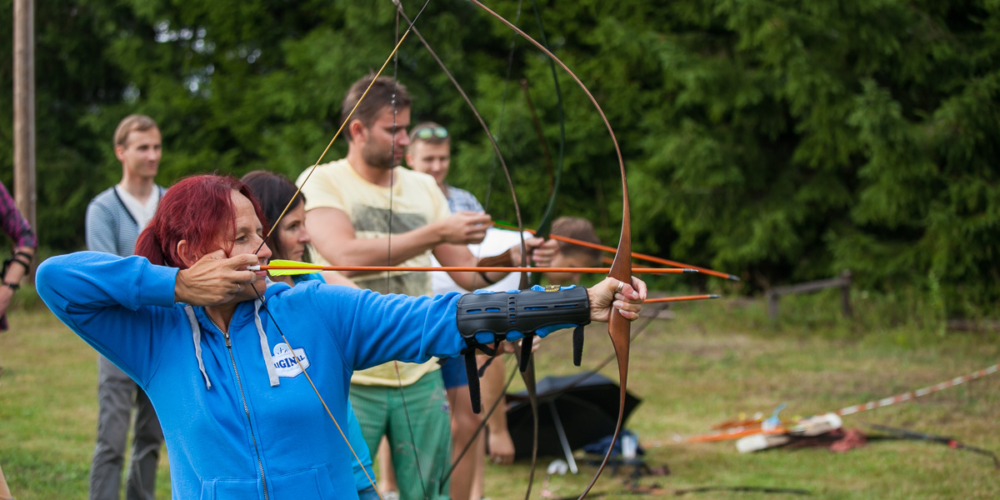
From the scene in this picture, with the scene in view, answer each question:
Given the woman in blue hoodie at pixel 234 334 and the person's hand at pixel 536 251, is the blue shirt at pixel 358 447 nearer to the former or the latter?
the woman in blue hoodie at pixel 234 334

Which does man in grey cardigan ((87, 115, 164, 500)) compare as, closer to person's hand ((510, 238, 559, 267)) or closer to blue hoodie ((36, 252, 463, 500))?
person's hand ((510, 238, 559, 267))

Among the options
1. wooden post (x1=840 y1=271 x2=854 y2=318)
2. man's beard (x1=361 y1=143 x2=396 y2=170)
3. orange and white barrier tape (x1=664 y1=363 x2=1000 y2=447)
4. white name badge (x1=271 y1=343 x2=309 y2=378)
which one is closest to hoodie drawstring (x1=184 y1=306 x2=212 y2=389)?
white name badge (x1=271 y1=343 x2=309 y2=378)

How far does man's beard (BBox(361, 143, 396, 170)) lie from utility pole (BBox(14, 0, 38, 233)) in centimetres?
527

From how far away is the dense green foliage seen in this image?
7.72 m

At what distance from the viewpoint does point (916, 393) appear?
524cm

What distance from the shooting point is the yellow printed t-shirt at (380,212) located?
95.0 inches

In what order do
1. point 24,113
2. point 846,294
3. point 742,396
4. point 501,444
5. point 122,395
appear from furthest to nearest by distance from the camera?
point 846,294 → point 24,113 → point 742,396 → point 501,444 → point 122,395

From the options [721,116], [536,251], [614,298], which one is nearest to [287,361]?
[614,298]

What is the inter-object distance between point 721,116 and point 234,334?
28.7 ft

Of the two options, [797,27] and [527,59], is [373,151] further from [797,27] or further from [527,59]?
[527,59]

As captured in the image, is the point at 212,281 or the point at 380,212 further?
the point at 380,212

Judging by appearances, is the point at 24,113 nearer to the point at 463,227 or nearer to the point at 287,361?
the point at 463,227

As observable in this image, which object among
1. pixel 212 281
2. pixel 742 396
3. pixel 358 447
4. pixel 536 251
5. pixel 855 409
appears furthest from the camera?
pixel 742 396

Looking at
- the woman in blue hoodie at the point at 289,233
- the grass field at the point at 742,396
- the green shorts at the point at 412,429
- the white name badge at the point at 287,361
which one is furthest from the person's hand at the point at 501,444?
the white name badge at the point at 287,361
